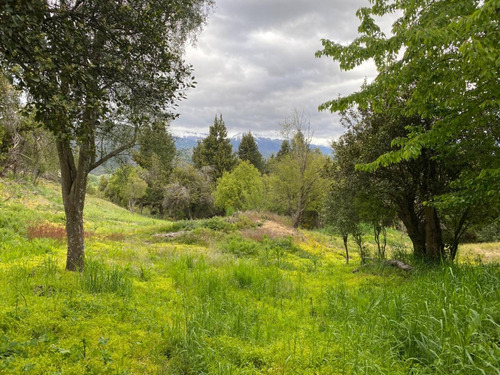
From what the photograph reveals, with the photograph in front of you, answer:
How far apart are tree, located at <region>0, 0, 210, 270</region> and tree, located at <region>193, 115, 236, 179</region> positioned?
4460 cm

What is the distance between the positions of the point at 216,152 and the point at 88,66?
48728mm

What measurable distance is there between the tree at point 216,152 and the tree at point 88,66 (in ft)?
146

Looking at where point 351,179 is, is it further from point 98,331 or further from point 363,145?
point 98,331

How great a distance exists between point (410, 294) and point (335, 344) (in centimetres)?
229

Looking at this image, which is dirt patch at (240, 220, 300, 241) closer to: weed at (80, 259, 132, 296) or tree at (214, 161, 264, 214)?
tree at (214, 161, 264, 214)

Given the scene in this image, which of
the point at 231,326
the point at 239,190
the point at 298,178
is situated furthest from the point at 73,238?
the point at 239,190

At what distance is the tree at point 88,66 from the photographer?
9.37 ft

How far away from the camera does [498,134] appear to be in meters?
7.58

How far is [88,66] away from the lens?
356 cm

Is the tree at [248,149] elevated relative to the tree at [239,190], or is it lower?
elevated

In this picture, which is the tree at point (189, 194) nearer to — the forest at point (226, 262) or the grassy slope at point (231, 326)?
the forest at point (226, 262)

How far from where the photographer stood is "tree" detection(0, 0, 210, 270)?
2.86 meters

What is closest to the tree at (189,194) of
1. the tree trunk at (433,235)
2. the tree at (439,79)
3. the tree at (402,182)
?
the tree at (402,182)

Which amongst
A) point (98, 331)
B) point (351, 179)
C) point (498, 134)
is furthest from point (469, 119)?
point (98, 331)
